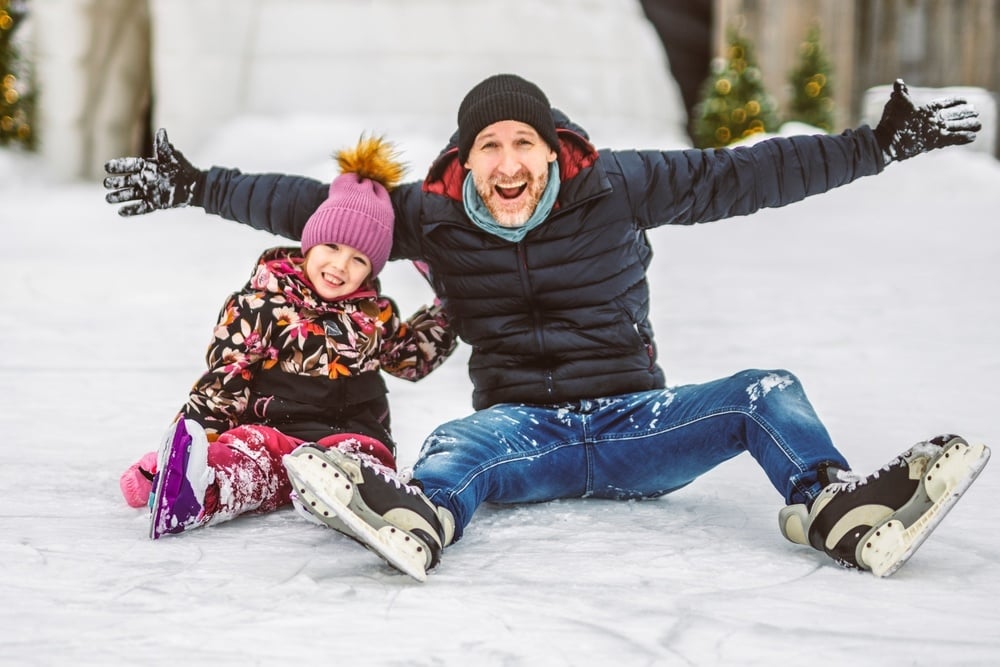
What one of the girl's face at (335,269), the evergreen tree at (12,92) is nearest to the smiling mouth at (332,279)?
the girl's face at (335,269)

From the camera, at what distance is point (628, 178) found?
1.76m

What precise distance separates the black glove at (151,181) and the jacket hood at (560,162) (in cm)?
44

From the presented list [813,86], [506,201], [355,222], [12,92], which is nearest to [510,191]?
[506,201]

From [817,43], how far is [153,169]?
27.3ft

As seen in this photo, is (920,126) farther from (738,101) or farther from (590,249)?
(738,101)

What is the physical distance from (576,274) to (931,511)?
659 millimetres

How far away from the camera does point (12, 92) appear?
7680 millimetres

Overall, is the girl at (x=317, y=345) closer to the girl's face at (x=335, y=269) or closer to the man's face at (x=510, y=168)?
the girl's face at (x=335, y=269)

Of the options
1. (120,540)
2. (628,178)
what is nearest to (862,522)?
(628,178)

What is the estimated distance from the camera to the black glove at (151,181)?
1.85 meters

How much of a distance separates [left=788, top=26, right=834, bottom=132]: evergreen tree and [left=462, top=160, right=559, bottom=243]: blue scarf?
8.01 m

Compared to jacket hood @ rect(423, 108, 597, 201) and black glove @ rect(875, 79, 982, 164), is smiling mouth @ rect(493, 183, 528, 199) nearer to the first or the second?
jacket hood @ rect(423, 108, 597, 201)

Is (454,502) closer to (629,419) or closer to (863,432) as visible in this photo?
(629,419)

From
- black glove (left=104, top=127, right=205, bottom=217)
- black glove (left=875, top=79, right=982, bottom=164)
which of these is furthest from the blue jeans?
black glove (left=104, top=127, right=205, bottom=217)
